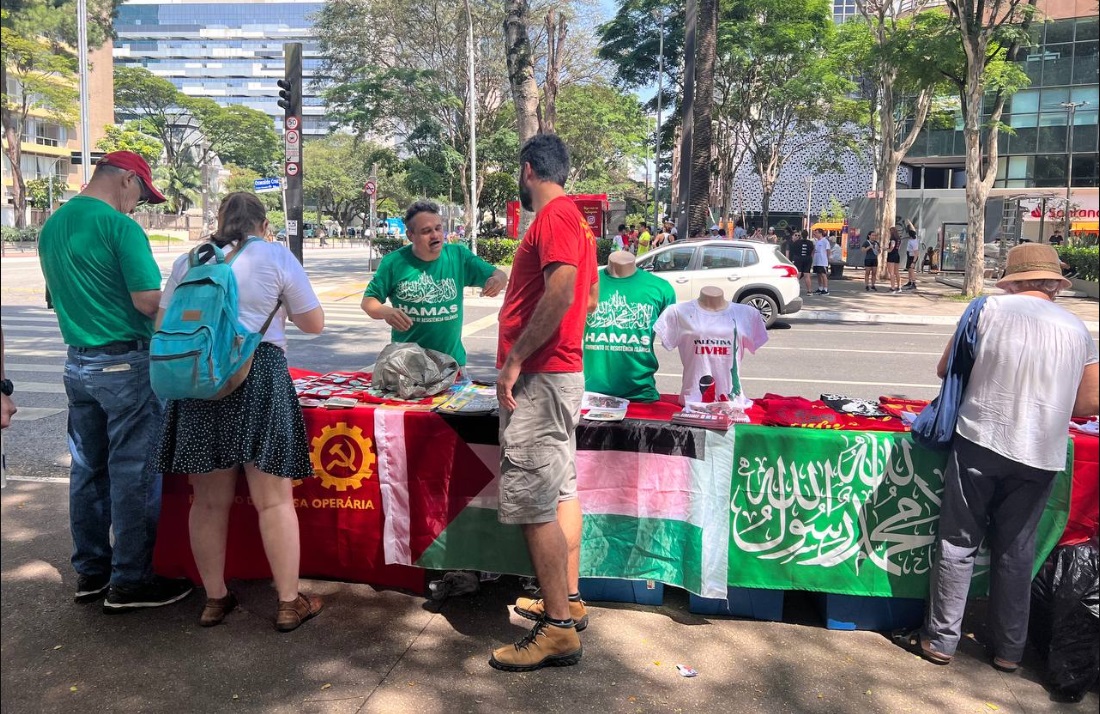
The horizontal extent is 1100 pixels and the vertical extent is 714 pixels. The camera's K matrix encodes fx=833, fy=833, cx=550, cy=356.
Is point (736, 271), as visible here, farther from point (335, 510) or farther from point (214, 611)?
point (214, 611)

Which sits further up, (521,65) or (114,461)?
(521,65)

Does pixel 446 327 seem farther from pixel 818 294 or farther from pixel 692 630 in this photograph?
pixel 818 294

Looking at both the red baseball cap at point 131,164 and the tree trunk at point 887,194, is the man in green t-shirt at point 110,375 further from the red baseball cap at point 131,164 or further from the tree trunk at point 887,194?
the tree trunk at point 887,194

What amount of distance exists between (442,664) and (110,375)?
1.84 m

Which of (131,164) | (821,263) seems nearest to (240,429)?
(131,164)

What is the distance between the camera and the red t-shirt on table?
3064 mm

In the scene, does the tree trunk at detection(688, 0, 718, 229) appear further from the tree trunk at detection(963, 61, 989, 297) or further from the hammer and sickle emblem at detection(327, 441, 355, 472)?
the hammer and sickle emblem at detection(327, 441, 355, 472)

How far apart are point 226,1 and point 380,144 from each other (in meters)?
86.4

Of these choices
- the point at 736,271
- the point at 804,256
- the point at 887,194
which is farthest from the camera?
the point at 887,194

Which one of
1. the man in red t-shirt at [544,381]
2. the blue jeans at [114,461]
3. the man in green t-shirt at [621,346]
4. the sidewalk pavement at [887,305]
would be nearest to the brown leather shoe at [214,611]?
the blue jeans at [114,461]

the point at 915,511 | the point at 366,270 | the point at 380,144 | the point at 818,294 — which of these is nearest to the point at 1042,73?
the point at 818,294

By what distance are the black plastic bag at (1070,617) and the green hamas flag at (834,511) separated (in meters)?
0.26

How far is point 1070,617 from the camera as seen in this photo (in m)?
3.31

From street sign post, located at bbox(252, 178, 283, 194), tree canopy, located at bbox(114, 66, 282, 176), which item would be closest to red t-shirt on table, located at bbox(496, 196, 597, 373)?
street sign post, located at bbox(252, 178, 283, 194)
